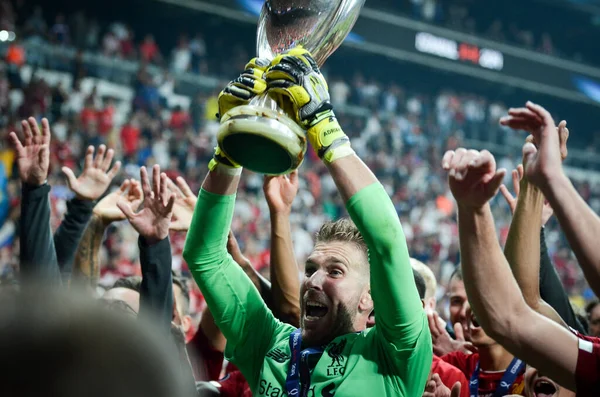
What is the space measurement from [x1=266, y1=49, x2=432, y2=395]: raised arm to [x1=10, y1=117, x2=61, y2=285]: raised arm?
1270 millimetres

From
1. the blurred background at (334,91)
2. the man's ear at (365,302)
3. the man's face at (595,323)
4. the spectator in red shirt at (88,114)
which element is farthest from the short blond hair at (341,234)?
the spectator in red shirt at (88,114)

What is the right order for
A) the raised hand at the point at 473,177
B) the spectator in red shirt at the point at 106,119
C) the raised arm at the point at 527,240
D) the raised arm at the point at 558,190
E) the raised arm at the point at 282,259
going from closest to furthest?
the raised arm at the point at 558,190, the raised hand at the point at 473,177, the raised arm at the point at 527,240, the raised arm at the point at 282,259, the spectator in red shirt at the point at 106,119

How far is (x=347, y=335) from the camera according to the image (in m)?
2.39

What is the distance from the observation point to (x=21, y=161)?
10.5 feet

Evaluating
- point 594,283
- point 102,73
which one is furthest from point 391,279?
point 102,73

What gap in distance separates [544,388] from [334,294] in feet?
2.71

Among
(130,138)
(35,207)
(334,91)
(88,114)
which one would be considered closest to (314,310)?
(35,207)

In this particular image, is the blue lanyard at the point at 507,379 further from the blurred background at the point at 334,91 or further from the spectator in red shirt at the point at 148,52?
the spectator in red shirt at the point at 148,52

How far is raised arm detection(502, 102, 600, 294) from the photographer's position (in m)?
1.70

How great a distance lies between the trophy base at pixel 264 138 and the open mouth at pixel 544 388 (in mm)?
1215

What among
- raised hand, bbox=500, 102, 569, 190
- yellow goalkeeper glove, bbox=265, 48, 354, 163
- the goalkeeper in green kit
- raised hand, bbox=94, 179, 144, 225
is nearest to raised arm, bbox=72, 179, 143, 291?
raised hand, bbox=94, 179, 144, 225

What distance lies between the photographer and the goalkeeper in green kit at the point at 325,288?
6.95 ft

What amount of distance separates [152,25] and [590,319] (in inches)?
666

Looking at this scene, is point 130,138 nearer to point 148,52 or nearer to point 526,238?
point 148,52
